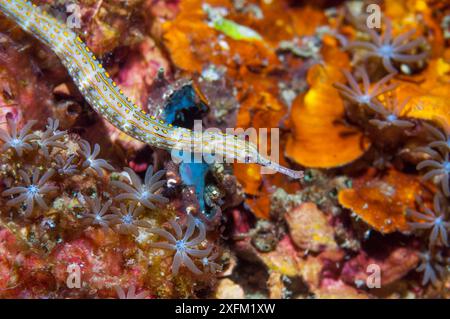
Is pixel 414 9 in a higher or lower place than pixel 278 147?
higher

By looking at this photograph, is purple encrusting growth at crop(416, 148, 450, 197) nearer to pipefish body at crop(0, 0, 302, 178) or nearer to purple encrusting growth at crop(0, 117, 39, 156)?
pipefish body at crop(0, 0, 302, 178)

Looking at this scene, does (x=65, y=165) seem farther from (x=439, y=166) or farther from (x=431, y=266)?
(x=431, y=266)

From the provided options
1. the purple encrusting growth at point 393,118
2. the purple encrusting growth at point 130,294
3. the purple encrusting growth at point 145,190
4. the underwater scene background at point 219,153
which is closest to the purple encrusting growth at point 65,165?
the underwater scene background at point 219,153

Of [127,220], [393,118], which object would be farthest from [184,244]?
[393,118]

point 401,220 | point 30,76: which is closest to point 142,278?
point 30,76

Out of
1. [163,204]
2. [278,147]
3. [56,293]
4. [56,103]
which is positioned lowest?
[56,293]

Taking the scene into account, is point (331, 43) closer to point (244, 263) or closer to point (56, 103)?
point (244, 263)

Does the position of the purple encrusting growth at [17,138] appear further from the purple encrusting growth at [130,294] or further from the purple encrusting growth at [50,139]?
the purple encrusting growth at [130,294]

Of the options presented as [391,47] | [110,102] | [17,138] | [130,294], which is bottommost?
[130,294]
